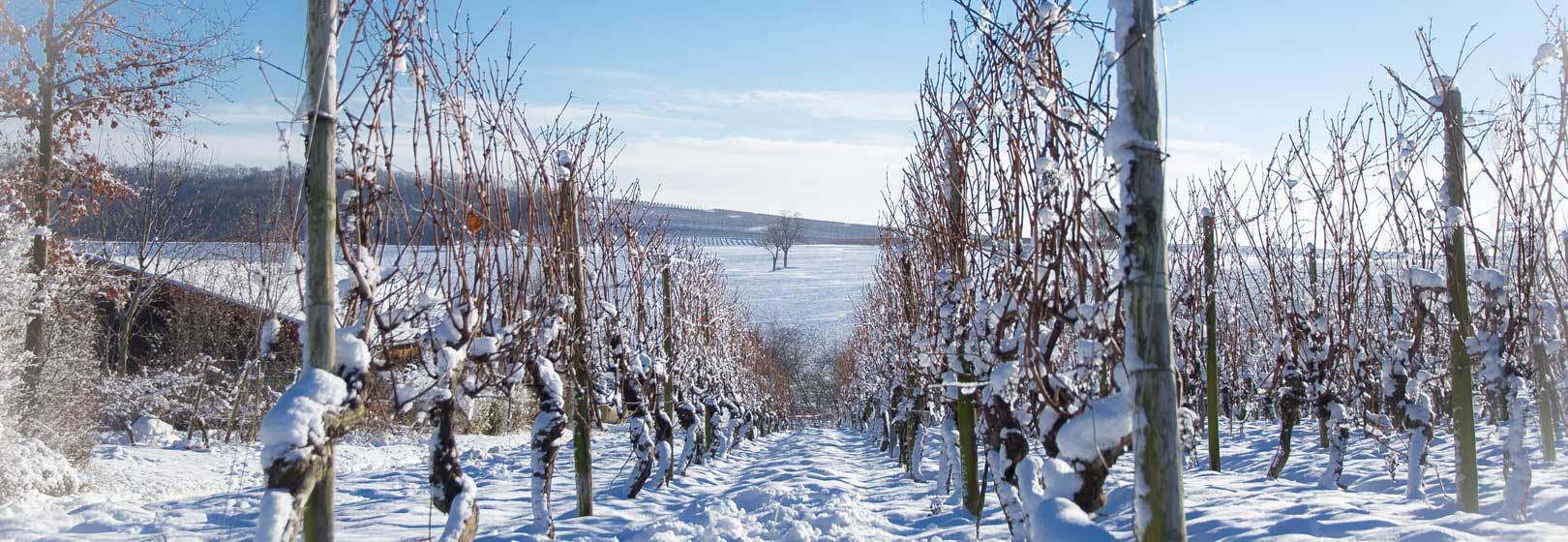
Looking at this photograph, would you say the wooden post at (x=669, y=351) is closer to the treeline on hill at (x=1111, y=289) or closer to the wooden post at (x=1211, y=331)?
the treeline on hill at (x=1111, y=289)

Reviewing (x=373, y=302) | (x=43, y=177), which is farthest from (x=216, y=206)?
(x=373, y=302)

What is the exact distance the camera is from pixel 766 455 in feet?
60.9

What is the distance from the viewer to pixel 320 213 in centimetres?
291

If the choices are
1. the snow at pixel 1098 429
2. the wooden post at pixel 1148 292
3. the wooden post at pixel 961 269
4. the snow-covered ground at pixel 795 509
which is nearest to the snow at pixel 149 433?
the snow-covered ground at pixel 795 509

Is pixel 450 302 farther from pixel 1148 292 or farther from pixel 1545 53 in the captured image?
pixel 1545 53

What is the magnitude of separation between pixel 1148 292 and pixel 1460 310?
4488mm

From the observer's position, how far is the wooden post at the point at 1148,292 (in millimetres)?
2340

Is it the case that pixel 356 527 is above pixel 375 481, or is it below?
above

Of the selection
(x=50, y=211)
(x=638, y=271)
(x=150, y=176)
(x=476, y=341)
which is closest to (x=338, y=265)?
(x=476, y=341)

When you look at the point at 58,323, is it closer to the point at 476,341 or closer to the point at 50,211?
the point at 50,211

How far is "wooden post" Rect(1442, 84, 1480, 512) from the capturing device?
530 cm

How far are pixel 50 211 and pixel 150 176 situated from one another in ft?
15.7

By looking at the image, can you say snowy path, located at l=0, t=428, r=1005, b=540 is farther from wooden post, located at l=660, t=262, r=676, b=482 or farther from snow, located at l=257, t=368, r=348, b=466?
wooden post, located at l=660, t=262, r=676, b=482

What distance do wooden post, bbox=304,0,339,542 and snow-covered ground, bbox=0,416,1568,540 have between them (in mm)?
354
